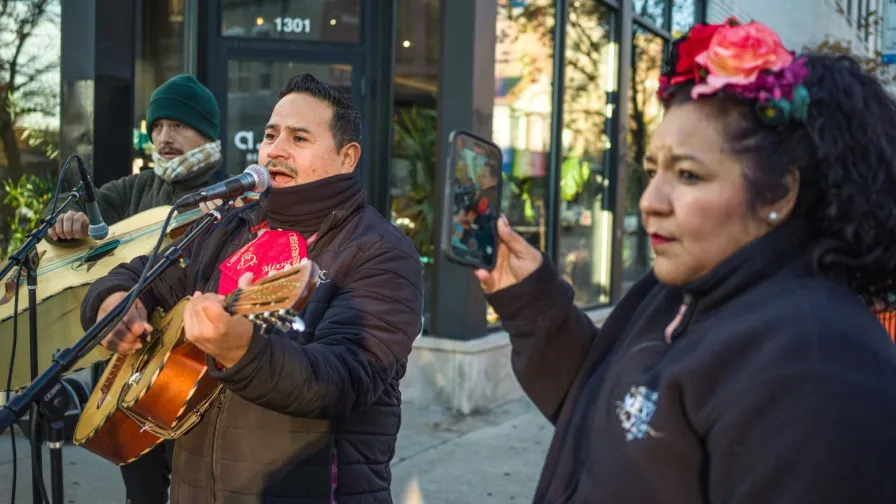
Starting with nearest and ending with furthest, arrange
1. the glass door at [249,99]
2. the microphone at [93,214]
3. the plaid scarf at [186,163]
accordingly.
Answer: the microphone at [93,214], the plaid scarf at [186,163], the glass door at [249,99]

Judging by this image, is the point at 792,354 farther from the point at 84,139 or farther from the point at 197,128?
the point at 84,139

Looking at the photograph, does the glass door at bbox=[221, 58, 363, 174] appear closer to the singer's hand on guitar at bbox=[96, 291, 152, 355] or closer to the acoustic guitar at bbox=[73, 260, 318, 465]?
the acoustic guitar at bbox=[73, 260, 318, 465]

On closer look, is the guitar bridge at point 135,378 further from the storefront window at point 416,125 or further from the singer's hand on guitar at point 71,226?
the storefront window at point 416,125

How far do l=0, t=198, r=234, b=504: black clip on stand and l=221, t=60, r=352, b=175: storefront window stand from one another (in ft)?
13.0

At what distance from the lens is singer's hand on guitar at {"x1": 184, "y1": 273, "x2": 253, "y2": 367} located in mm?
1930

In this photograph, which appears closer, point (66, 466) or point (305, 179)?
point (305, 179)

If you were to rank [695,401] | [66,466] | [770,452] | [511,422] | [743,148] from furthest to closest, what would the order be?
[511,422] → [66,466] → [743,148] → [695,401] → [770,452]

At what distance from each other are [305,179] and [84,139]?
11.2ft

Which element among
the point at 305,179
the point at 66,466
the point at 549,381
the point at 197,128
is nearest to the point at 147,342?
the point at 305,179

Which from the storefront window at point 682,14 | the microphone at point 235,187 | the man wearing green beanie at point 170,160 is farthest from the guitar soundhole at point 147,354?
the storefront window at point 682,14

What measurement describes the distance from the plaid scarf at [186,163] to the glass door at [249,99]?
2.70 m

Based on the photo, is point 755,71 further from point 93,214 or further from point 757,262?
point 93,214

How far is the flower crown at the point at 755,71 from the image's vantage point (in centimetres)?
146

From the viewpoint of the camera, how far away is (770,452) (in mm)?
1299
